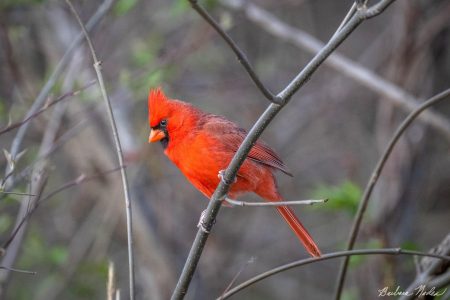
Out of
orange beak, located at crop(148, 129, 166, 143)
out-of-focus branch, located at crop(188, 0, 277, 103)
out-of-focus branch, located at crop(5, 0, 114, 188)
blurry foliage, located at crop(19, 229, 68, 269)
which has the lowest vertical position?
A: blurry foliage, located at crop(19, 229, 68, 269)

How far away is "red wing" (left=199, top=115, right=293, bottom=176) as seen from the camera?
10.8 feet

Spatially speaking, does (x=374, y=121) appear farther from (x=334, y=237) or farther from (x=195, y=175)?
(x=195, y=175)

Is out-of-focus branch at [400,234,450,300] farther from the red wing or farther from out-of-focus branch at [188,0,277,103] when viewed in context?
the red wing

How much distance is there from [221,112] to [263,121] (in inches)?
172

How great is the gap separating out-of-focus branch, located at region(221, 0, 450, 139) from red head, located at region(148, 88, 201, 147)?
865 millimetres

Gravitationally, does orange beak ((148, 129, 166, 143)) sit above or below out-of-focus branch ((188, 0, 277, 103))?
below

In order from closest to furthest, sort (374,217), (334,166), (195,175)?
(195,175), (374,217), (334,166)

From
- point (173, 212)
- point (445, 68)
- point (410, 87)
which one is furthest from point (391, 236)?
point (173, 212)

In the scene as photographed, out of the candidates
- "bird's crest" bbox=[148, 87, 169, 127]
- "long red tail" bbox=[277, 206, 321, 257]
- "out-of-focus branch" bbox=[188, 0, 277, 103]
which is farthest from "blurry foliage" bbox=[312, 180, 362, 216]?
"out-of-focus branch" bbox=[188, 0, 277, 103]

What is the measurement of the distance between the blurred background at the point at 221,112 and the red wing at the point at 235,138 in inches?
37.0

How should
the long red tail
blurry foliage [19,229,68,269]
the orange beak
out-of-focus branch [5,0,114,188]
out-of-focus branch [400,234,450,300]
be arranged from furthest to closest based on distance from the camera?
blurry foliage [19,229,68,269] < the orange beak < the long red tail < out-of-focus branch [5,0,114,188] < out-of-focus branch [400,234,450,300]

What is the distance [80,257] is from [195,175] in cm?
232

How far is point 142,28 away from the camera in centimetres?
633

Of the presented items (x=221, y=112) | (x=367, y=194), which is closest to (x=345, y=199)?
(x=367, y=194)
